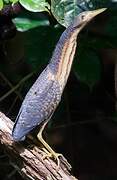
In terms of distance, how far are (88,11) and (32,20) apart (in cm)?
38

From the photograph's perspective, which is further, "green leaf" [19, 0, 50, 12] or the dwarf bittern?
"green leaf" [19, 0, 50, 12]

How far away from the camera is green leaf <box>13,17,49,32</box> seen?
2.43 m

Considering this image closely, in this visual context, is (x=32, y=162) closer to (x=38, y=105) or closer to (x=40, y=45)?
(x=38, y=105)

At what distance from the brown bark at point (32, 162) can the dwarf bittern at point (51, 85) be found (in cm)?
4

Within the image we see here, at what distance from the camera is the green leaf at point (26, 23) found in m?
2.43

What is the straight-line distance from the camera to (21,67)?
288cm

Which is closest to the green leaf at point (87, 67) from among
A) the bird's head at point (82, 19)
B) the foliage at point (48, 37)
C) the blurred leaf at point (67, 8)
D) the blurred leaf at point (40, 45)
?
the foliage at point (48, 37)

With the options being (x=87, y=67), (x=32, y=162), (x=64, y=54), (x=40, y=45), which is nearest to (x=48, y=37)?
(x=40, y=45)

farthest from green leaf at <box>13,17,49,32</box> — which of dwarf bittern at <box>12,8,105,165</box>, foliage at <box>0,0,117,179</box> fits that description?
dwarf bittern at <box>12,8,105,165</box>

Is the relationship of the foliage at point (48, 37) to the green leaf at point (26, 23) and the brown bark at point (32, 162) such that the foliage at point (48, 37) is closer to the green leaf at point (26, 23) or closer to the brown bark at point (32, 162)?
the green leaf at point (26, 23)

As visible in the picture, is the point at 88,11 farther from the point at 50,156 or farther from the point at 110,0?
the point at 50,156

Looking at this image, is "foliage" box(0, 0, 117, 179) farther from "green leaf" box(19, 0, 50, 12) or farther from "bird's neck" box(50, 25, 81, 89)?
"bird's neck" box(50, 25, 81, 89)

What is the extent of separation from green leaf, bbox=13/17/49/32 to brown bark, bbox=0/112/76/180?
0.50 m

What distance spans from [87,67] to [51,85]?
342 millimetres
